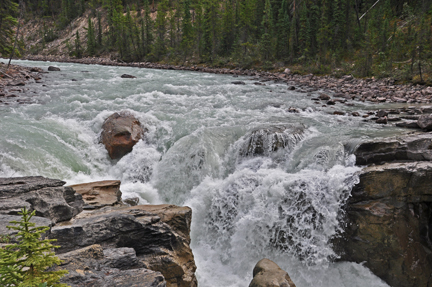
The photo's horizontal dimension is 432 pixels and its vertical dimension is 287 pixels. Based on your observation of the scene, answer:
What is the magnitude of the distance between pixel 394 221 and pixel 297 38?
4069 cm

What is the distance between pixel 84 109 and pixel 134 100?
288 cm

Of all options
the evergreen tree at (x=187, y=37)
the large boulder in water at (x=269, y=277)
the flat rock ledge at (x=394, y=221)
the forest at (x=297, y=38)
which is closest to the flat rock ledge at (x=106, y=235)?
the large boulder in water at (x=269, y=277)

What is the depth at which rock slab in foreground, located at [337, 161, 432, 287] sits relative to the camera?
601cm

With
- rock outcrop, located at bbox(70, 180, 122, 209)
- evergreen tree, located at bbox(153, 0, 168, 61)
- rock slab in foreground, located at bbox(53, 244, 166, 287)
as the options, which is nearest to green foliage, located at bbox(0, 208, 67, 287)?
rock slab in foreground, located at bbox(53, 244, 166, 287)

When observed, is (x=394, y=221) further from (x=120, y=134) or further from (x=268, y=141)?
(x=120, y=134)

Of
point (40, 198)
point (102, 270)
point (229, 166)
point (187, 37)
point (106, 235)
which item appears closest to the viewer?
point (102, 270)

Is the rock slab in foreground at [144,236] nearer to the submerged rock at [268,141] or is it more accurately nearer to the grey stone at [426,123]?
the submerged rock at [268,141]

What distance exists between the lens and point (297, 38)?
41.8 meters

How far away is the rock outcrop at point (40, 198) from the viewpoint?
188 inches

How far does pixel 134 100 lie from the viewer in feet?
51.8

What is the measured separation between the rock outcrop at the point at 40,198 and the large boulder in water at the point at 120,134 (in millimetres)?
4797

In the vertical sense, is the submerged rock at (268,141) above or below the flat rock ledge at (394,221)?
above

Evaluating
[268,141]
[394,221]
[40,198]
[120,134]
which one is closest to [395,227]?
[394,221]

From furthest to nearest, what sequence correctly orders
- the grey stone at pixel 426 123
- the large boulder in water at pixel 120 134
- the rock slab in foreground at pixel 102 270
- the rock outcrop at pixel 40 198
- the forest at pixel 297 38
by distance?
1. the forest at pixel 297 38
2. the large boulder in water at pixel 120 134
3. the grey stone at pixel 426 123
4. the rock outcrop at pixel 40 198
5. the rock slab in foreground at pixel 102 270
